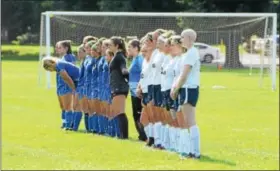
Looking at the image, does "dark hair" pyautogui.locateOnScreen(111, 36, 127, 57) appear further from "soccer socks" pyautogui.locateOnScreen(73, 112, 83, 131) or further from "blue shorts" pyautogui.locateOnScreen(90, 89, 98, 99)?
"soccer socks" pyautogui.locateOnScreen(73, 112, 83, 131)

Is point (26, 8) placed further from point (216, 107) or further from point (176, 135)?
point (176, 135)

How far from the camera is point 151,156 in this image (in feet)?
34.9

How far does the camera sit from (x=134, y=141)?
1250 cm

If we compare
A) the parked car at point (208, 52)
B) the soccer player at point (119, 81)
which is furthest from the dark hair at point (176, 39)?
the parked car at point (208, 52)

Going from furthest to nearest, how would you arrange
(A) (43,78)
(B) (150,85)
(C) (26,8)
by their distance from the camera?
(C) (26,8) < (A) (43,78) < (B) (150,85)

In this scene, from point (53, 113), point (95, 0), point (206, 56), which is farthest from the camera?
point (95, 0)

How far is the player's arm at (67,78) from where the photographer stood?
45.0 ft

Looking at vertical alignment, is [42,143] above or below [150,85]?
below

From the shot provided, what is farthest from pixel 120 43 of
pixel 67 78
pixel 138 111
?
pixel 67 78

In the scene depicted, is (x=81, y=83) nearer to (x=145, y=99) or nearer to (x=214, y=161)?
(x=145, y=99)

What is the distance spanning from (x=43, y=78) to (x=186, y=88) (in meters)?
22.0

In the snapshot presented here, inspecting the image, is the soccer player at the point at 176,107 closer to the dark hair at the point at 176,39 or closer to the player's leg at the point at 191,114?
the dark hair at the point at 176,39

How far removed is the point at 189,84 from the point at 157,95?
4.53ft

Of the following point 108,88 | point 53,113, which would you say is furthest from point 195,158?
point 53,113
